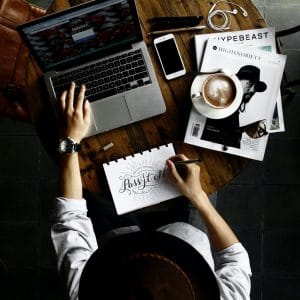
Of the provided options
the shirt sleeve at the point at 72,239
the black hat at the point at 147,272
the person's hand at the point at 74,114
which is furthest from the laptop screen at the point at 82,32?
the black hat at the point at 147,272

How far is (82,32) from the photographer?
→ 145cm

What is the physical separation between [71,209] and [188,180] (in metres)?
0.38

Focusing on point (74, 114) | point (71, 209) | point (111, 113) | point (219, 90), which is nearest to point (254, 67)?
point (219, 90)

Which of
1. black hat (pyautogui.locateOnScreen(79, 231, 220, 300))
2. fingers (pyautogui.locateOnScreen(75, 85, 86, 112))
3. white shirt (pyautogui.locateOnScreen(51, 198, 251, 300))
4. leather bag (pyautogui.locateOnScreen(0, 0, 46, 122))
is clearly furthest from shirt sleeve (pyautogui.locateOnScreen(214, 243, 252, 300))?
leather bag (pyautogui.locateOnScreen(0, 0, 46, 122))

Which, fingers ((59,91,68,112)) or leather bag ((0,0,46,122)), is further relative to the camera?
leather bag ((0,0,46,122))

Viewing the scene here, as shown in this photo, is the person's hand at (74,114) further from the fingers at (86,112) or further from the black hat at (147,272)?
the black hat at (147,272)

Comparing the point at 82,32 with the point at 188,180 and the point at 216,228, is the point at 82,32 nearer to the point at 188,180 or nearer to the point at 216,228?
the point at 188,180

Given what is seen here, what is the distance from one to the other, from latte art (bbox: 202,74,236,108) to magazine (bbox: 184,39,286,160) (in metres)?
0.06

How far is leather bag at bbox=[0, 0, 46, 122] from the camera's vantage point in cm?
183

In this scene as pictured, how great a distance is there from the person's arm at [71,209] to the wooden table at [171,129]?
62mm

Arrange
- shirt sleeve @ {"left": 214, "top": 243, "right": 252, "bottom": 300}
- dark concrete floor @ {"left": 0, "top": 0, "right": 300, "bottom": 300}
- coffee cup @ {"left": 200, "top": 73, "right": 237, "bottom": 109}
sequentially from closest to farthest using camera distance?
1. shirt sleeve @ {"left": 214, "top": 243, "right": 252, "bottom": 300}
2. coffee cup @ {"left": 200, "top": 73, "right": 237, "bottom": 109}
3. dark concrete floor @ {"left": 0, "top": 0, "right": 300, "bottom": 300}

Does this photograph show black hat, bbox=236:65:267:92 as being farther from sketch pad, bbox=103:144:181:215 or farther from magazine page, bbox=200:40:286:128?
sketch pad, bbox=103:144:181:215

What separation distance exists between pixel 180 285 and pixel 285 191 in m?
1.35

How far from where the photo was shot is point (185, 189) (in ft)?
4.91
